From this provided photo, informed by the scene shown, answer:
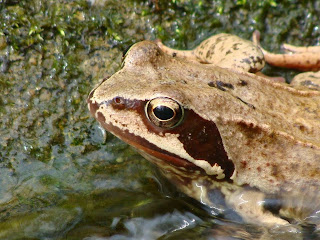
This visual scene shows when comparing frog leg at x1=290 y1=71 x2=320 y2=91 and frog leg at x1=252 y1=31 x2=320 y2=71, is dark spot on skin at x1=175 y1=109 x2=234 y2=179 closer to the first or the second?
frog leg at x1=290 y1=71 x2=320 y2=91

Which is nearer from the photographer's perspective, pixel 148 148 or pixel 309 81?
pixel 148 148

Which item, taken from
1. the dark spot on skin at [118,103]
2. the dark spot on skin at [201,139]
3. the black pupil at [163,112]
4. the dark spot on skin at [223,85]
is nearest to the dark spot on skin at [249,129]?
the dark spot on skin at [201,139]

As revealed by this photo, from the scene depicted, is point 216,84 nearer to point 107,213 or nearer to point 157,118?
point 157,118

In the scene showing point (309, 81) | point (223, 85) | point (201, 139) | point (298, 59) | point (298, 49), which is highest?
point (298, 49)

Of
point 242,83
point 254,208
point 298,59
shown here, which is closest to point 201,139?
point 242,83

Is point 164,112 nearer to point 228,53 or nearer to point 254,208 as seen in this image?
point 254,208

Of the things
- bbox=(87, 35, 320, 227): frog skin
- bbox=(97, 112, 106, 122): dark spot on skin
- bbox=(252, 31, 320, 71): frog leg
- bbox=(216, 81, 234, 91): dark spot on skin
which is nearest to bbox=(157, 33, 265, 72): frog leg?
bbox=(87, 35, 320, 227): frog skin

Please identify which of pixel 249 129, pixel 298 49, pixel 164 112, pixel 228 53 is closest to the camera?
pixel 164 112
